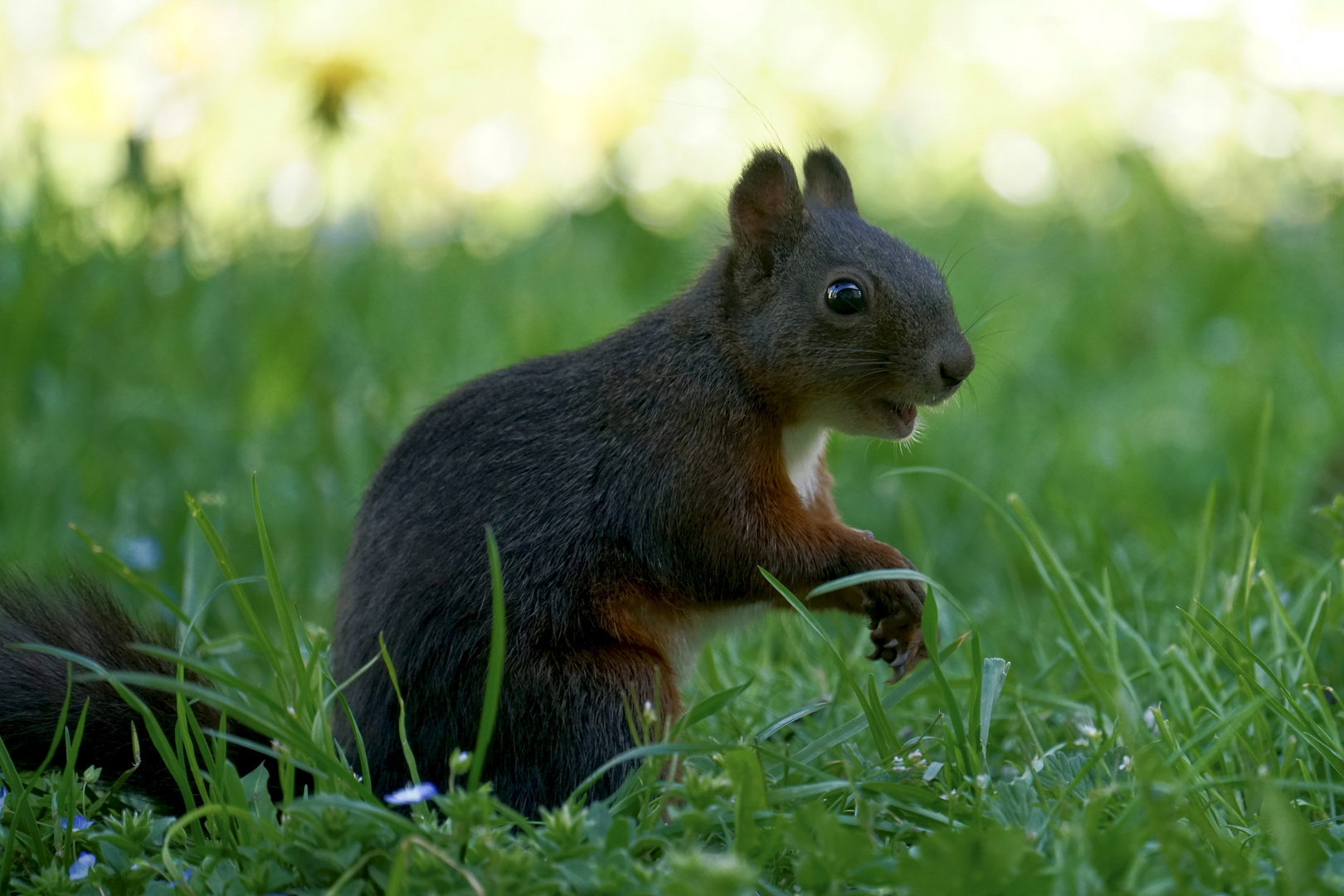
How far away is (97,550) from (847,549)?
118cm

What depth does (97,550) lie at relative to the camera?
6.38ft

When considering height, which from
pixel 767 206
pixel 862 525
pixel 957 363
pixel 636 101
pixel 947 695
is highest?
pixel 636 101

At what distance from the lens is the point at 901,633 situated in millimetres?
2350

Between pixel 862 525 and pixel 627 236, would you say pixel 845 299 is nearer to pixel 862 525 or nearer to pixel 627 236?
pixel 862 525

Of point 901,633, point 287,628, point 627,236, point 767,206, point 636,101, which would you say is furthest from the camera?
point 636,101

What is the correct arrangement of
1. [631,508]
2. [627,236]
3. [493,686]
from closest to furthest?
1. [493,686]
2. [631,508]
3. [627,236]

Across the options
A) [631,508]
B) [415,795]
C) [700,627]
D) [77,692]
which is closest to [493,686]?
[415,795]

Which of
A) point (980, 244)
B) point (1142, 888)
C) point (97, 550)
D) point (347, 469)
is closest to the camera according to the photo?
point (1142, 888)

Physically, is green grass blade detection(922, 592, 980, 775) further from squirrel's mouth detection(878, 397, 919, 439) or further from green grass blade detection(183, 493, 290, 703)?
green grass blade detection(183, 493, 290, 703)

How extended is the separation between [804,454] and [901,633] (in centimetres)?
39

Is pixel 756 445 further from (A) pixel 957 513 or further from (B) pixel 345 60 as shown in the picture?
(B) pixel 345 60

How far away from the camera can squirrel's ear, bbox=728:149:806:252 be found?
8.14 ft

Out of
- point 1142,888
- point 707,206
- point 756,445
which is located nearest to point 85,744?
point 756,445

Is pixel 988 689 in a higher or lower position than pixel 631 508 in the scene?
lower
